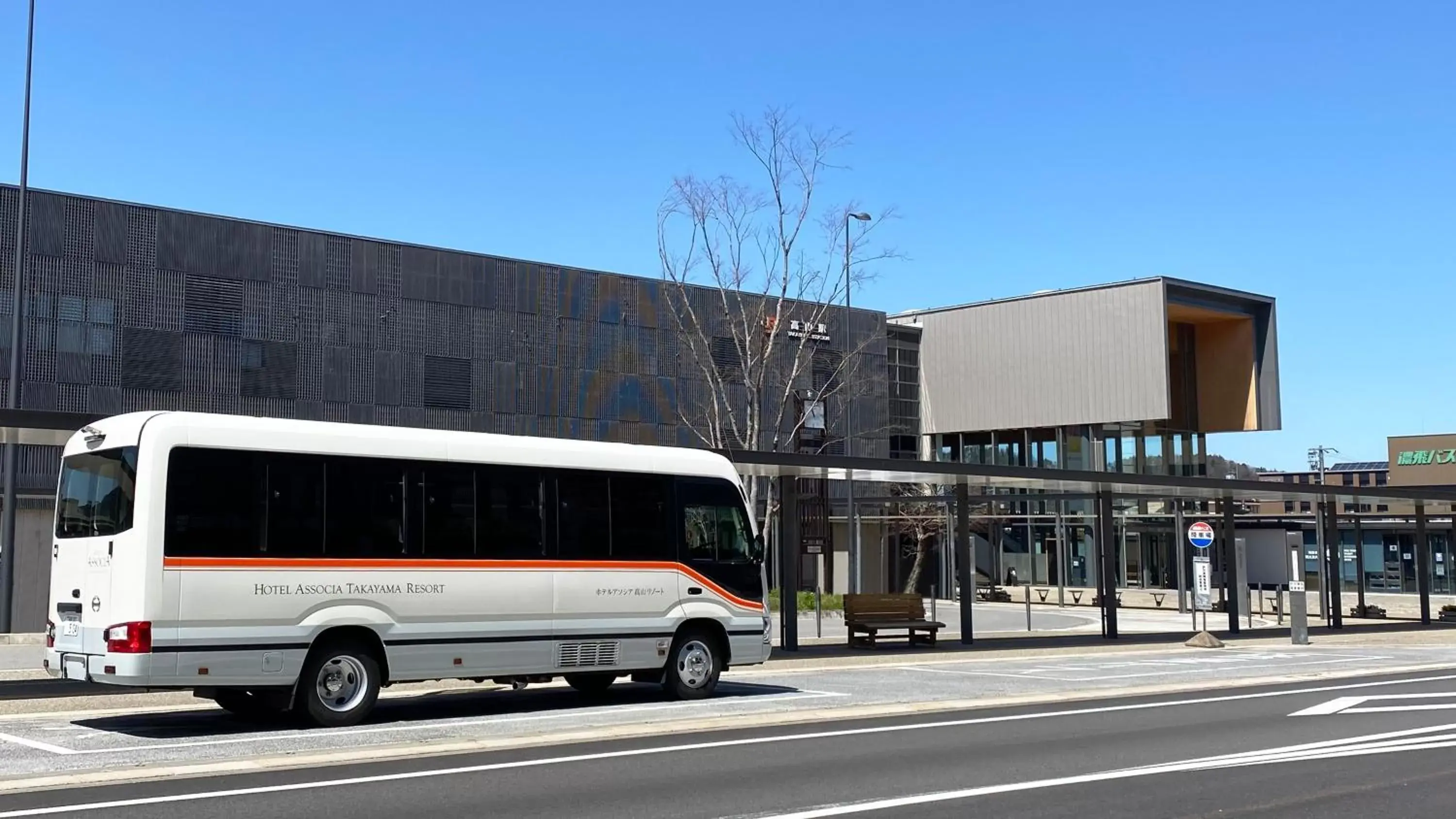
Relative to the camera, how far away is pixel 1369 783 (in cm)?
1040

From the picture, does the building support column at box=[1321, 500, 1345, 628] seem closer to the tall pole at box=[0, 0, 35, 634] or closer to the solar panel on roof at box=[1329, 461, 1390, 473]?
the tall pole at box=[0, 0, 35, 634]

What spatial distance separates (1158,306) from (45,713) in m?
45.5

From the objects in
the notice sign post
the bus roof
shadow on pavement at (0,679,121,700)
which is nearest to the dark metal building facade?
shadow on pavement at (0,679,121,700)

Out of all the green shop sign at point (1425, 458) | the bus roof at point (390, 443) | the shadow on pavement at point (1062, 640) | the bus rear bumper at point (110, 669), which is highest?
the green shop sign at point (1425, 458)

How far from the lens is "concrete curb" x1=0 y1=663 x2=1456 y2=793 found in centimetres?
1031

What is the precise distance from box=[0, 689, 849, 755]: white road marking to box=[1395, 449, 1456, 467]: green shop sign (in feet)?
257

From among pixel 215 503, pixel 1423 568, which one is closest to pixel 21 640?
pixel 215 503

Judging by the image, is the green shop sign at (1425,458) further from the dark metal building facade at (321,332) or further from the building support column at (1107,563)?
the building support column at (1107,563)

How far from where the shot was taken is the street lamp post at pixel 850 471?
3844cm

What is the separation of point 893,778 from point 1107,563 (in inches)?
837

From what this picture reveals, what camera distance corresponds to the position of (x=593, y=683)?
17.2 meters

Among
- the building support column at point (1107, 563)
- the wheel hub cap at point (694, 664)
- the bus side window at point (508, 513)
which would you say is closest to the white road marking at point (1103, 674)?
the building support column at point (1107, 563)

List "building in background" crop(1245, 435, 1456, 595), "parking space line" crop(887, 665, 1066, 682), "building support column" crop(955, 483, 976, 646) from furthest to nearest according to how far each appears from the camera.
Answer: "building in background" crop(1245, 435, 1456, 595)
"building support column" crop(955, 483, 976, 646)
"parking space line" crop(887, 665, 1066, 682)

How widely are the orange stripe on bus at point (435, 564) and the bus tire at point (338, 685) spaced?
2.62ft
